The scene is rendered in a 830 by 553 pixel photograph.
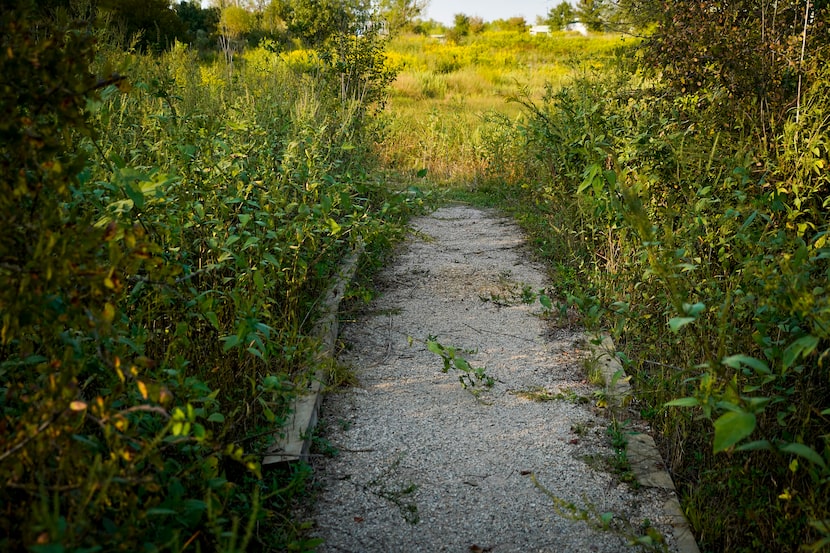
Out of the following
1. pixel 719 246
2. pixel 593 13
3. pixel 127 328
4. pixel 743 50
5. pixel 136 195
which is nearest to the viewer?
pixel 136 195

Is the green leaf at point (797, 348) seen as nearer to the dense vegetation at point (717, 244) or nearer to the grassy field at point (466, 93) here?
the dense vegetation at point (717, 244)

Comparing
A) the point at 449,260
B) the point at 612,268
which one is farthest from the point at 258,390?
the point at 449,260

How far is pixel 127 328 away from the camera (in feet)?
8.41

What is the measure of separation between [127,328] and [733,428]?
6.51ft

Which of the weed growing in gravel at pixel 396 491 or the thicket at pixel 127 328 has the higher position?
the thicket at pixel 127 328

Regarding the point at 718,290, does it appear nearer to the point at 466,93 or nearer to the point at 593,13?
the point at 593,13

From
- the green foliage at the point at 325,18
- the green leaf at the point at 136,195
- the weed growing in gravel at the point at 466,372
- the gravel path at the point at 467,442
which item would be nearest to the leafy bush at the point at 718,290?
the gravel path at the point at 467,442

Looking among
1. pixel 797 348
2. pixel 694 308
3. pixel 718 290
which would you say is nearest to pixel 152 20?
pixel 718 290

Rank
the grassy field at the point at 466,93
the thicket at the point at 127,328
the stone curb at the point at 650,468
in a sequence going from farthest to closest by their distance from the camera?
1. the grassy field at the point at 466,93
2. the stone curb at the point at 650,468
3. the thicket at the point at 127,328

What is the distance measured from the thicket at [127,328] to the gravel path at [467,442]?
0.32 meters

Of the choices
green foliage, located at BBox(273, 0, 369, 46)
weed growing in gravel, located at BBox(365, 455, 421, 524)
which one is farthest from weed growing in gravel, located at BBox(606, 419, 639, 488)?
green foliage, located at BBox(273, 0, 369, 46)

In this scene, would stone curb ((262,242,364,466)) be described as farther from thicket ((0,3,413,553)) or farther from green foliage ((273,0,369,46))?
green foliage ((273,0,369,46))

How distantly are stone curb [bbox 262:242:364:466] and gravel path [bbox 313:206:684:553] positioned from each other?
0.43 ft

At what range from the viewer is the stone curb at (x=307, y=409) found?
110 inches
